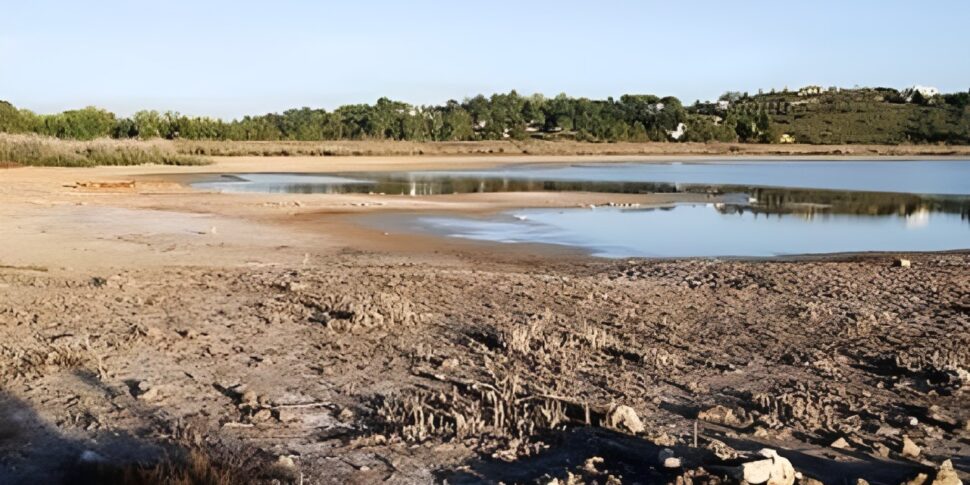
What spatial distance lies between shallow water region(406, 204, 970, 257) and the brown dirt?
5.18 metres

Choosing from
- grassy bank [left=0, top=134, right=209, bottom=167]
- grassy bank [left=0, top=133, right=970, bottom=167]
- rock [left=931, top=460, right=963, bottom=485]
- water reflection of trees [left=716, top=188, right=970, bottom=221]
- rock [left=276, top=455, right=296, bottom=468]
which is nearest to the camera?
rock [left=931, top=460, right=963, bottom=485]

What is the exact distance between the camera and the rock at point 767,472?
4113 mm

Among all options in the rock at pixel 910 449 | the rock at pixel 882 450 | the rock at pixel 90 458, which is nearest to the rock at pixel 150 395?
the rock at pixel 90 458

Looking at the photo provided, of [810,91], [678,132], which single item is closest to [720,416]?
[678,132]

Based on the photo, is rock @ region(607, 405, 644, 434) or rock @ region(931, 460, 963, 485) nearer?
rock @ region(931, 460, 963, 485)

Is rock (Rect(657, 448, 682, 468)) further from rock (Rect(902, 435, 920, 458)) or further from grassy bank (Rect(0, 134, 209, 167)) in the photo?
grassy bank (Rect(0, 134, 209, 167))

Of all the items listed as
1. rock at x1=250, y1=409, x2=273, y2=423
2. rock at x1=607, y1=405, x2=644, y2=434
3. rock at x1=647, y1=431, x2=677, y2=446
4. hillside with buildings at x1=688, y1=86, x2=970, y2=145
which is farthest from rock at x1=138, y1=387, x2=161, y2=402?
hillside with buildings at x1=688, y1=86, x2=970, y2=145

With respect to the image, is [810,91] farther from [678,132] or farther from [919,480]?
[919,480]

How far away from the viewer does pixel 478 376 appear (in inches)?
250

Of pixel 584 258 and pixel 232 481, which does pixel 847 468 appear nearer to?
pixel 232 481

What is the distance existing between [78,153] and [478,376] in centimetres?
4409

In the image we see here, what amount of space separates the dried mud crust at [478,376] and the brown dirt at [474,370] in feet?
0.07

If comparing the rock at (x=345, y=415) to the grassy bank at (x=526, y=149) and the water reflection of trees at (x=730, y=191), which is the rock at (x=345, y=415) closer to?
the water reflection of trees at (x=730, y=191)

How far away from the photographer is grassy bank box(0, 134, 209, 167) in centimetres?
4103
